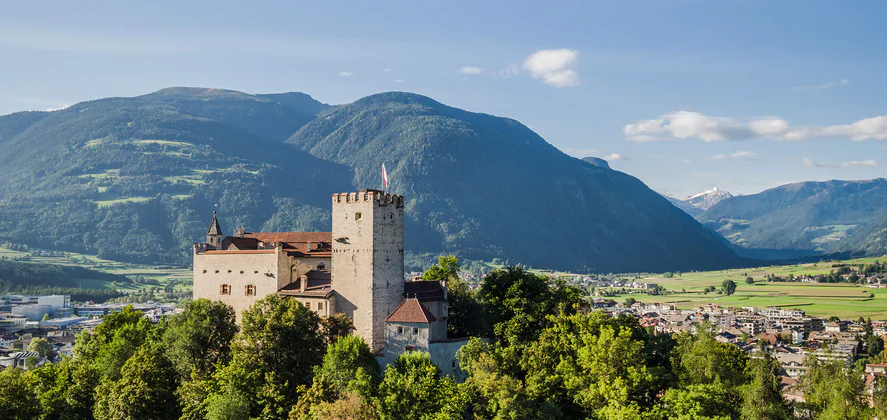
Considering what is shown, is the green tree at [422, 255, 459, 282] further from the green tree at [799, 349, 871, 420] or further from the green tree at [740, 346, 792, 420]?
the green tree at [799, 349, 871, 420]

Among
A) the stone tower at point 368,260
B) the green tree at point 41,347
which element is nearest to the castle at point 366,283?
the stone tower at point 368,260

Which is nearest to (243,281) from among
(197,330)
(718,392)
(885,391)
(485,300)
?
(197,330)

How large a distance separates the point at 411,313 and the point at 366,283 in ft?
19.4

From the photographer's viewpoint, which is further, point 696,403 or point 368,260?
point 368,260

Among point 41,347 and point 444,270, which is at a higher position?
point 444,270

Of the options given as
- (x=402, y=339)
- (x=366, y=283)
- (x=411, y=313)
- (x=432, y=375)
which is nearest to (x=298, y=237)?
(x=366, y=283)

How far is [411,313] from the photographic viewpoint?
74.9 m

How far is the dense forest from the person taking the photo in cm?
6781

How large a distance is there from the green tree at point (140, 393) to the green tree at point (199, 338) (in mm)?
1765

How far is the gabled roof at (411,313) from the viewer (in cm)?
7438

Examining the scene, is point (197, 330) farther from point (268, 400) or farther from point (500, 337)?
point (500, 337)

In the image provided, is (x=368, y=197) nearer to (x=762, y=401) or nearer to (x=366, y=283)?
(x=366, y=283)

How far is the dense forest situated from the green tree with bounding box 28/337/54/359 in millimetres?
82610

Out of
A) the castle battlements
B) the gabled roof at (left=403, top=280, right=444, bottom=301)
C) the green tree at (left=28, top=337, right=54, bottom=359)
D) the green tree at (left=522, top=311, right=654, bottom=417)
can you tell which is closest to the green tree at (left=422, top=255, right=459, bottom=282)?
the gabled roof at (left=403, top=280, right=444, bottom=301)
